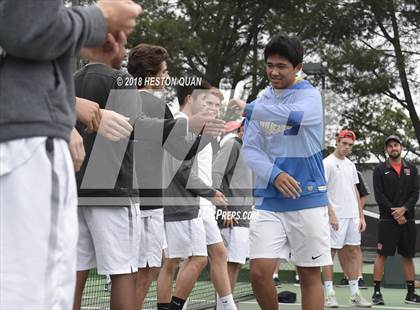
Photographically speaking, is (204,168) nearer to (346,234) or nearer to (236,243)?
(236,243)

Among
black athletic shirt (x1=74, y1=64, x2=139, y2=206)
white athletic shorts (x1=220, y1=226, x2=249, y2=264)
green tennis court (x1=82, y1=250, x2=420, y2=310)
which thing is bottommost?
green tennis court (x1=82, y1=250, x2=420, y2=310)

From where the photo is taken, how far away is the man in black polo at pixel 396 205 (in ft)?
38.1

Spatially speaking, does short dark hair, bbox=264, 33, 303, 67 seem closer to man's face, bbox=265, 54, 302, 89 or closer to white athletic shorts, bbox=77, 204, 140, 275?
man's face, bbox=265, 54, 302, 89

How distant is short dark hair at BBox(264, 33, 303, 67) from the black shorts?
6.18 meters

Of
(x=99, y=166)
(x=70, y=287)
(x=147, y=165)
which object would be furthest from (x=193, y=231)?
(x=70, y=287)

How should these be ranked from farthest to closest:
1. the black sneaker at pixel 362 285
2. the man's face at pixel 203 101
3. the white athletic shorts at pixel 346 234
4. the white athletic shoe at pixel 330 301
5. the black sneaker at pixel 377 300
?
the black sneaker at pixel 362 285 → the white athletic shorts at pixel 346 234 → the black sneaker at pixel 377 300 → the white athletic shoe at pixel 330 301 → the man's face at pixel 203 101

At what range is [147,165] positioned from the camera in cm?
577

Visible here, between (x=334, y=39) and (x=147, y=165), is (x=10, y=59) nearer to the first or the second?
(x=147, y=165)

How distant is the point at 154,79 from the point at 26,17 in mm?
3497

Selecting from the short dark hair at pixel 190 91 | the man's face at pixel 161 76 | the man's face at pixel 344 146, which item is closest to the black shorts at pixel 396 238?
the man's face at pixel 344 146

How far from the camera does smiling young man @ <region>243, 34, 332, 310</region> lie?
589 centimetres

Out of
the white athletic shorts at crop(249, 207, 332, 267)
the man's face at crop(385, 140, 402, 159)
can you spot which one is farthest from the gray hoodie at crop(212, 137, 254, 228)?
the man's face at crop(385, 140, 402, 159)

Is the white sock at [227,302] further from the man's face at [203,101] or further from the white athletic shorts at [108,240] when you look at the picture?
the white athletic shorts at [108,240]

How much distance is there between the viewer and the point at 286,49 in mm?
5969
